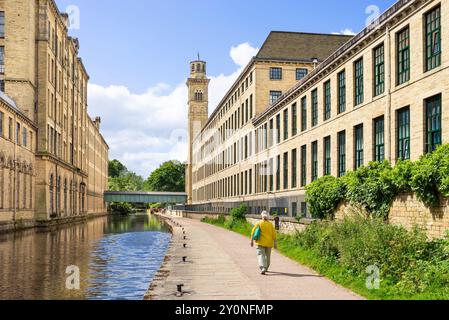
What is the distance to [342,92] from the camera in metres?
32.4

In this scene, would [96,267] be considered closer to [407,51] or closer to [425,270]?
[425,270]

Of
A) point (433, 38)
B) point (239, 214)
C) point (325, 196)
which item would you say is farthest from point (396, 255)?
point (239, 214)

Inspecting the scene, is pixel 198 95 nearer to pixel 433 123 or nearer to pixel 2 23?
pixel 2 23

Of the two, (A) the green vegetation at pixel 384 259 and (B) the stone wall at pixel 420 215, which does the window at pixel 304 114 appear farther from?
(A) the green vegetation at pixel 384 259

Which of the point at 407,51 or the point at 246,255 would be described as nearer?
the point at 246,255

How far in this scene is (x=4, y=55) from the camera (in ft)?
170

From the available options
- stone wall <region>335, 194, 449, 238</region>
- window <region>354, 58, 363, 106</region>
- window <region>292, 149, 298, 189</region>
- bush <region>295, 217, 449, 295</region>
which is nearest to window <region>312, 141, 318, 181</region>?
window <region>292, 149, 298, 189</region>

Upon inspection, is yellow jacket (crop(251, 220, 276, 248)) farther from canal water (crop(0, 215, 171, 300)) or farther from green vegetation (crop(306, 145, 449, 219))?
green vegetation (crop(306, 145, 449, 219))

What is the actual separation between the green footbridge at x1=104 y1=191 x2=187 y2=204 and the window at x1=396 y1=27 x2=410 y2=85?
308 feet

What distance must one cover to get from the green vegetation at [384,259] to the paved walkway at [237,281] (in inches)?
23.0

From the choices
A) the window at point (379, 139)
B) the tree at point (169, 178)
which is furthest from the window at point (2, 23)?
the tree at point (169, 178)
